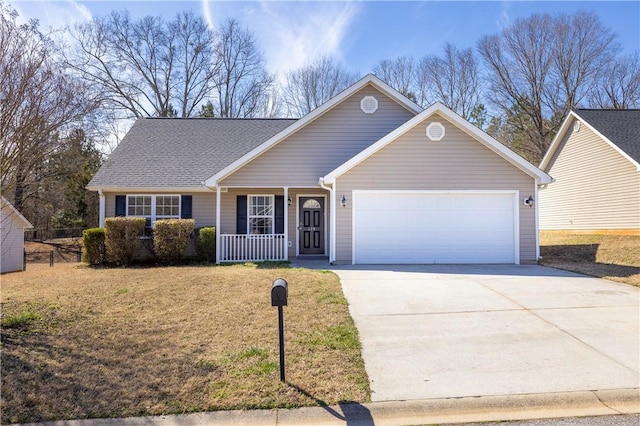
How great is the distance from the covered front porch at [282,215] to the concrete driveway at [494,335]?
5239 mm

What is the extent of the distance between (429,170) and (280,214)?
5.25 meters

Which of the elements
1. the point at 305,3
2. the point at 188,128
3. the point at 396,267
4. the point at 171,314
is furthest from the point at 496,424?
the point at 188,128

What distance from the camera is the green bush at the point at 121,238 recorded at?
11.9 meters

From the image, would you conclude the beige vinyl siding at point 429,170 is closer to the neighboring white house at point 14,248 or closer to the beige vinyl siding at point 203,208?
the beige vinyl siding at point 203,208

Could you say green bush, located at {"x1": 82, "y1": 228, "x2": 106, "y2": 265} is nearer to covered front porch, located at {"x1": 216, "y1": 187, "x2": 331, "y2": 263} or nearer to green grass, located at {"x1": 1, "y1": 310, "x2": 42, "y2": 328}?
covered front porch, located at {"x1": 216, "y1": 187, "x2": 331, "y2": 263}

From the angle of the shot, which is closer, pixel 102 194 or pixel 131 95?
pixel 102 194

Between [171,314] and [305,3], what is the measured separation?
1126 centimetres

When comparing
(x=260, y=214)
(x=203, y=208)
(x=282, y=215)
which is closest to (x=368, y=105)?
(x=282, y=215)

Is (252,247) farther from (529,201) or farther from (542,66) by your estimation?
(542,66)

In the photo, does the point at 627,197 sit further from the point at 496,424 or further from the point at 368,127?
the point at 496,424

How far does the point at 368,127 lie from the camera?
532 inches

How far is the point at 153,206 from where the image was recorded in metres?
13.7

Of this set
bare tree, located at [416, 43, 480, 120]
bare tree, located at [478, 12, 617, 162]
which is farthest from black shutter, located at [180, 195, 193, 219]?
bare tree, located at [478, 12, 617, 162]

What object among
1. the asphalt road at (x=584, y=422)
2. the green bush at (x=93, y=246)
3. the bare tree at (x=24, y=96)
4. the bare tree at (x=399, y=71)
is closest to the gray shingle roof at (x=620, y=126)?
the bare tree at (x=399, y=71)
